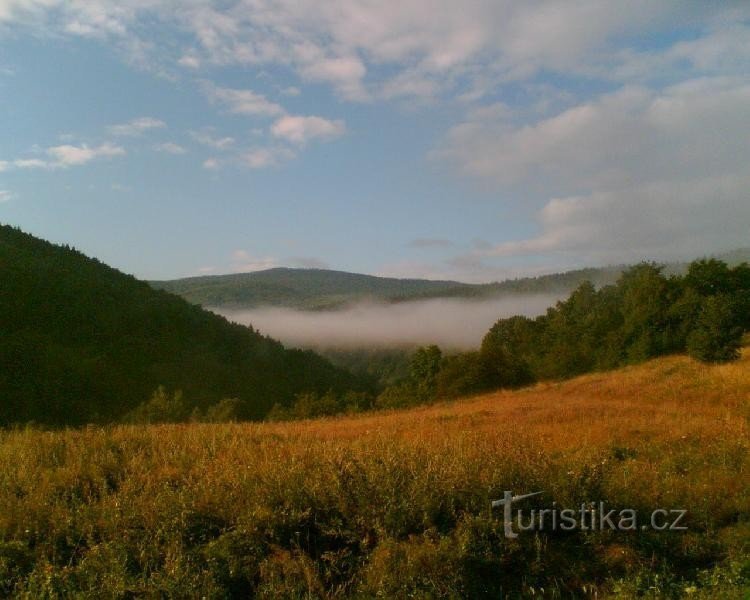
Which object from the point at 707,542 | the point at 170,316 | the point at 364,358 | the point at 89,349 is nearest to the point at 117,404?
the point at 89,349

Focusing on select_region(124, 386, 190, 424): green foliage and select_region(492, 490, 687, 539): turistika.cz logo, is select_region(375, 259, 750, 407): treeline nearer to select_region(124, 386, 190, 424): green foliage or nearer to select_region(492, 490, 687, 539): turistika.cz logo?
select_region(124, 386, 190, 424): green foliage

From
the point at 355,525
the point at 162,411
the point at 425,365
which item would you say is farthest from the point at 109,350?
the point at 355,525

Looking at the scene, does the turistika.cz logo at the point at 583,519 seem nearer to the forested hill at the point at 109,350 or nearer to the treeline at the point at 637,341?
the treeline at the point at 637,341

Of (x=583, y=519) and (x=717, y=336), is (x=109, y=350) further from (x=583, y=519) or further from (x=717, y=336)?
(x=583, y=519)

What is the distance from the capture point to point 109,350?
308 ft

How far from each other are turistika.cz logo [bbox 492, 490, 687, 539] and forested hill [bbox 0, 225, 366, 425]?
66.2 metres

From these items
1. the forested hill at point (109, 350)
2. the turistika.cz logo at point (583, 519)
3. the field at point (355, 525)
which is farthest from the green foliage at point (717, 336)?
the forested hill at point (109, 350)

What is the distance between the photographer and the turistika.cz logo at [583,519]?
18.0 feet

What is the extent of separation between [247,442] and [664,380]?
23.1m

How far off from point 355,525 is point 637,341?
48412mm

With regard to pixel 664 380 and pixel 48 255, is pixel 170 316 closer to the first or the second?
pixel 48 255

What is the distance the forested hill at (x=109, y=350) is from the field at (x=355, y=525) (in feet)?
212

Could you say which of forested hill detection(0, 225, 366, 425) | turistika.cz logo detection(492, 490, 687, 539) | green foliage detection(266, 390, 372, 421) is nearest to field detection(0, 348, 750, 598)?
turistika.cz logo detection(492, 490, 687, 539)

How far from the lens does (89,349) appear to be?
9244 cm
